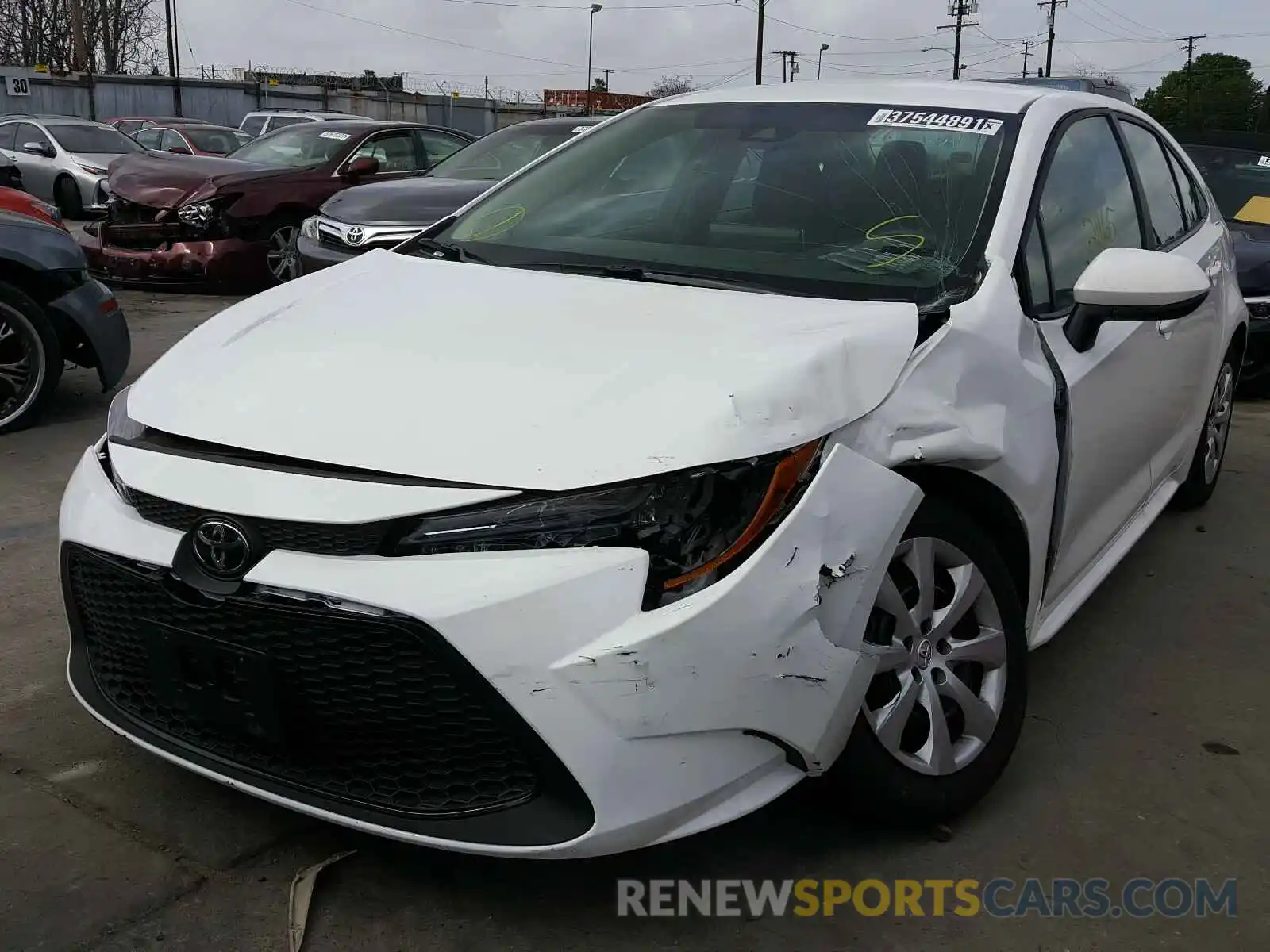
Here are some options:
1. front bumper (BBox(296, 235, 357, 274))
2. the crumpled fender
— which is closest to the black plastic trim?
the crumpled fender

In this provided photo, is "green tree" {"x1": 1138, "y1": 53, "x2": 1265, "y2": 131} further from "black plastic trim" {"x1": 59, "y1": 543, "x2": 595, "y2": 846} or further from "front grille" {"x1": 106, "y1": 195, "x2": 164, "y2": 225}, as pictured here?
"black plastic trim" {"x1": 59, "y1": 543, "x2": 595, "y2": 846}

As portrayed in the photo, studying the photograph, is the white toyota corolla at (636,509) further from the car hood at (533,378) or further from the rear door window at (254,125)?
the rear door window at (254,125)

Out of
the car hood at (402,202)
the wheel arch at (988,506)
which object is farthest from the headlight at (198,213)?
the wheel arch at (988,506)

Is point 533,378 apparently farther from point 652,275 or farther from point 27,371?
point 27,371

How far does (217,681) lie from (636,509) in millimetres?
785

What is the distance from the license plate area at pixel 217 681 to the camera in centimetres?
203

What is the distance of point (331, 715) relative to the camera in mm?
2020

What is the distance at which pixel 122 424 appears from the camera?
7.97ft

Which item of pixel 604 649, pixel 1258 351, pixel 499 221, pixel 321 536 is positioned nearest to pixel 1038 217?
pixel 499 221

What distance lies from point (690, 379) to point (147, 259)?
26.7 ft

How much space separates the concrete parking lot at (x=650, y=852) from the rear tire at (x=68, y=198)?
1428 cm

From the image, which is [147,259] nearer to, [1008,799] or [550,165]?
[550,165]

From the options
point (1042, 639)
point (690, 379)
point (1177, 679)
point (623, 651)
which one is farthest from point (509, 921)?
point (1177, 679)

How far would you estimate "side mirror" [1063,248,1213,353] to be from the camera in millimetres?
2730
